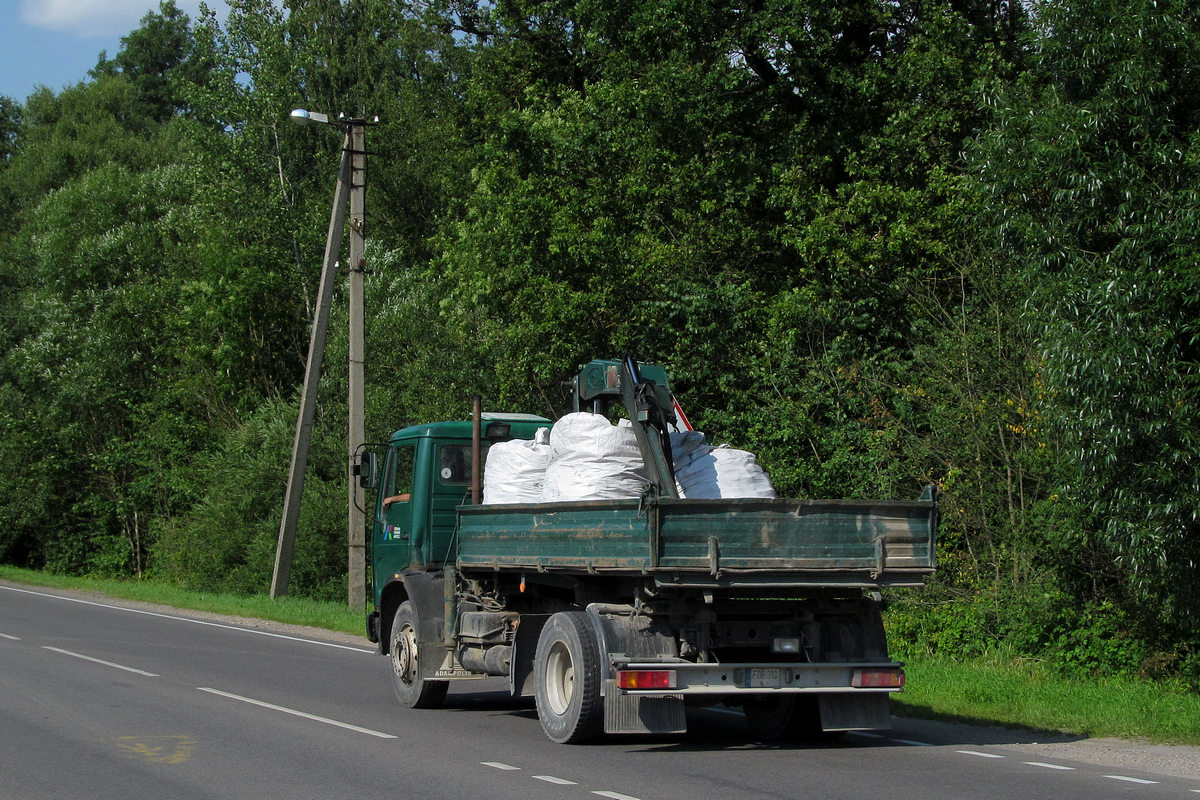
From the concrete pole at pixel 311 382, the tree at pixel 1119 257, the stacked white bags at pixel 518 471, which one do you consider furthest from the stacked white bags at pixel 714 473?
the concrete pole at pixel 311 382

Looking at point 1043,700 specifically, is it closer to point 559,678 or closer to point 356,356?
point 559,678

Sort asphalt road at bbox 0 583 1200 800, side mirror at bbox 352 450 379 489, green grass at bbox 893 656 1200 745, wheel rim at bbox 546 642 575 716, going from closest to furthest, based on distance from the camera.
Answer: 1. asphalt road at bbox 0 583 1200 800
2. wheel rim at bbox 546 642 575 716
3. green grass at bbox 893 656 1200 745
4. side mirror at bbox 352 450 379 489

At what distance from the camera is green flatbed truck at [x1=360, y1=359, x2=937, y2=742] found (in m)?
9.18

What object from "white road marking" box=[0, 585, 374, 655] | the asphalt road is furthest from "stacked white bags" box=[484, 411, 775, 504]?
"white road marking" box=[0, 585, 374, 655]

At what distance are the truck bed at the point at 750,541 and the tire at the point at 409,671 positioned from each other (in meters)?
2.75

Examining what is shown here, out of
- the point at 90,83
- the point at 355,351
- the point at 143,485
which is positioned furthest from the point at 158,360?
the point at 90,83

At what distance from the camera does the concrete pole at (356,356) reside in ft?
77.5

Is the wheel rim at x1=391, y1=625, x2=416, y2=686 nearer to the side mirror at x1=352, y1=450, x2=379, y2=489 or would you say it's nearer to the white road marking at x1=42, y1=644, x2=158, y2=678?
the side mirror at x1=352, y1=450, x2=379, y2=489

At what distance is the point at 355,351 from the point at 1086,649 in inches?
531

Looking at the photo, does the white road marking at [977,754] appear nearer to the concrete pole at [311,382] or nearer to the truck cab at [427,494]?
the truck cab at [427,494]

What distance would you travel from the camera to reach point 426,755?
940cm

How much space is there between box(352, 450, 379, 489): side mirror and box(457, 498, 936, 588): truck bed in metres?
4.19

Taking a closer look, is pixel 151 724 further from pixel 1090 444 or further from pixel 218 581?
pixel 218 581

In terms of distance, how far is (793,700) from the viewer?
420 inches
